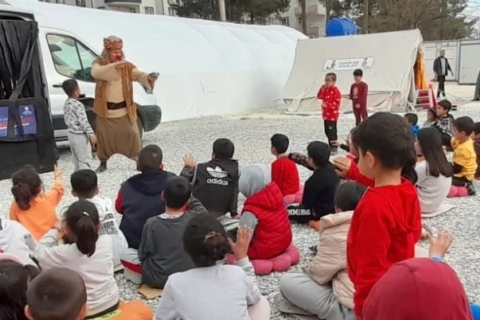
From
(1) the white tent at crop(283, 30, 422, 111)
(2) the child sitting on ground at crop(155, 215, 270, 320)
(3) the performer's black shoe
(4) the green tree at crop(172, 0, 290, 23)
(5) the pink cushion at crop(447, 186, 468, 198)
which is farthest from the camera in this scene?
(4) the green tree at crop(172, 0, 290, 23)

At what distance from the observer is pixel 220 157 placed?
4.43m

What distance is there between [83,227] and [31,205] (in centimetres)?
132

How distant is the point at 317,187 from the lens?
476cm

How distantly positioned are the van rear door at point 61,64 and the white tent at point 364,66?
724cm

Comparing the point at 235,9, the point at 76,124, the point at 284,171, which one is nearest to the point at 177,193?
the point at 284,171

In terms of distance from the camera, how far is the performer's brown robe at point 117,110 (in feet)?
21.2

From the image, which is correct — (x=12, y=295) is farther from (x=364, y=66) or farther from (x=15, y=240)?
(x=364, y=66)

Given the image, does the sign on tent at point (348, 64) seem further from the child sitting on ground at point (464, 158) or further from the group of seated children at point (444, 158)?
the child sitting on ground at point (464, 158)

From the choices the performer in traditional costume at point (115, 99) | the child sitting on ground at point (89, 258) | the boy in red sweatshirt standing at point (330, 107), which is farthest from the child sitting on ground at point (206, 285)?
the boy in red sweatshirt standing at point (330, 107)

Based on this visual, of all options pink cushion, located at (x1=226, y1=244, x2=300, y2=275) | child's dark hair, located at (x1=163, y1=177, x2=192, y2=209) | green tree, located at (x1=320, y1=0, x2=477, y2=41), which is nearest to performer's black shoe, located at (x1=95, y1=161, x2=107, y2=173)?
pink cushion, located at (x1=226, y1=244, x2=300, y2=275)

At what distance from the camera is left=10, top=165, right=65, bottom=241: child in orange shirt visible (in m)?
3.81

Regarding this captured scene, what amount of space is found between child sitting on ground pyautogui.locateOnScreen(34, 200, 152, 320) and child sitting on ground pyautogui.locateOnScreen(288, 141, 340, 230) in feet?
7.19

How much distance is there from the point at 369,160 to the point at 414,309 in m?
0.92

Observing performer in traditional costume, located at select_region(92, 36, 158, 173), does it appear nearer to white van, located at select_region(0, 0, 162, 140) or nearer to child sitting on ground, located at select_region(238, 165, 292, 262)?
white van, located at select_region(0, 0, 162, 140)
